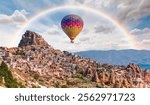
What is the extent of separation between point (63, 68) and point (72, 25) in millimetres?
16635

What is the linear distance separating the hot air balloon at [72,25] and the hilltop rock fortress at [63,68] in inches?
184

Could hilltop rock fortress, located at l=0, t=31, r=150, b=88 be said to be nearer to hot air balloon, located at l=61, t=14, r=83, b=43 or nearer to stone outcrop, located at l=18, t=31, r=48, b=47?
stone outcrop, located at l=18, t=31, r=48, b=47

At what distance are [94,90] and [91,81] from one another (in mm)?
31231

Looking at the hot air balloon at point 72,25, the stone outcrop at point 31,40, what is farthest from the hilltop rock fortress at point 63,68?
the hot air balloon at point 72,25

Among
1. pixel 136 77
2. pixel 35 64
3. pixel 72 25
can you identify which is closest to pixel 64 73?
pixel 35 64

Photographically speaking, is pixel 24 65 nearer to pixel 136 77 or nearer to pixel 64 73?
pixel 64 73

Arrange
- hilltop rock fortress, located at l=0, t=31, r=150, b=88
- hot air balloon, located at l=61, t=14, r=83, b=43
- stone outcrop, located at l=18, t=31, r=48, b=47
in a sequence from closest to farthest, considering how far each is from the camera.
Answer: hot air balloon, located at l=61, t=14, r=83, b=43, hilltop rock fortress, located at l=0, t=31, r=150, b=88, stone outcrop, located at l=18, t=31, r=48, b=47

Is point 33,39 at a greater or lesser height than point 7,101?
greater

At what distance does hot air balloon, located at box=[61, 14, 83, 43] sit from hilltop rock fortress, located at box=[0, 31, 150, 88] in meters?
4.68

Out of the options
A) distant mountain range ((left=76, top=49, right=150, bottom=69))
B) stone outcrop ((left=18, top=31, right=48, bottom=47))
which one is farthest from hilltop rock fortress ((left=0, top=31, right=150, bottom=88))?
distant mountain range ((left=76, top=49, right=150, bottom=69))

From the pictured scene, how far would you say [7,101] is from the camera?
15.3 meters

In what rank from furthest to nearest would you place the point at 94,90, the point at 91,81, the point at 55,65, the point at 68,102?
the point at 55,65
the point at 91,81
the point at 94,90
the point at 68,102

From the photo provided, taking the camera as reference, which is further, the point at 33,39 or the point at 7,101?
the point at 33,39

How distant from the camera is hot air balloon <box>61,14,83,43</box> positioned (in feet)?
131
